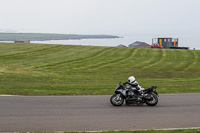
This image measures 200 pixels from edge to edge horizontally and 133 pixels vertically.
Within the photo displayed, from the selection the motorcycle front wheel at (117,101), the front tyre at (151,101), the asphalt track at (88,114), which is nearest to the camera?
the asphalt track at (88,114)

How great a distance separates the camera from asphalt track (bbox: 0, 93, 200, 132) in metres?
9.98

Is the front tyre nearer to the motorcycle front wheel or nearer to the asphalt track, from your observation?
the asphalt track

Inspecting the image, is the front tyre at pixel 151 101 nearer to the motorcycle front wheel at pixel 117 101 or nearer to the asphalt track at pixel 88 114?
the asphalt track at pixel 88 114

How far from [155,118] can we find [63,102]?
4798 mm

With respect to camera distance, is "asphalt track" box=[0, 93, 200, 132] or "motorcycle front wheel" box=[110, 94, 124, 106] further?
"motorcycle front wheel" box=[110, 94, 124, 106]

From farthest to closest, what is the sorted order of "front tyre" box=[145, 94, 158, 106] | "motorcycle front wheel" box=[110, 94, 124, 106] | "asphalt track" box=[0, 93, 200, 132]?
"front tyre" box=[145, 94, 158, 106], "motorcycle front wheel" box=[110, 94, 124, 106], "asphalt track" box=[0, 93, 200, 132]

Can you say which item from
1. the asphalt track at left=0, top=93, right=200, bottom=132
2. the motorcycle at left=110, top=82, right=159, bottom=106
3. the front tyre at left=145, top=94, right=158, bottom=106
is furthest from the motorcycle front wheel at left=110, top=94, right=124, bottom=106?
the front tyre at left=145, top=94, right=158, bottom=106

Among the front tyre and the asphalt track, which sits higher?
the front tyre

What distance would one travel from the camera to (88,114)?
11.7 meters

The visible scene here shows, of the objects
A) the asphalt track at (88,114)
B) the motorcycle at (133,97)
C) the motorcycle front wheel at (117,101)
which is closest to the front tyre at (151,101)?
the motorcycle at (133,97)

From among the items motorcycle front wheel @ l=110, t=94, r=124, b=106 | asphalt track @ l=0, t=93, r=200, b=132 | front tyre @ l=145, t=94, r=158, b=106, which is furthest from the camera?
front tyre @ l=145, t=94, r=158, b=106

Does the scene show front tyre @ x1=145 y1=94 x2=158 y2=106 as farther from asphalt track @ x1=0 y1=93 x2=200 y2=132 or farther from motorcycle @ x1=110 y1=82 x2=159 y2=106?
asphalt track @ x1=0 y1=93 x2=200 y2=132

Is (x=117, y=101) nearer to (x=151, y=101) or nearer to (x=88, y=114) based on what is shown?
(x=151, y=101)

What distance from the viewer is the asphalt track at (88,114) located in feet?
32.8
